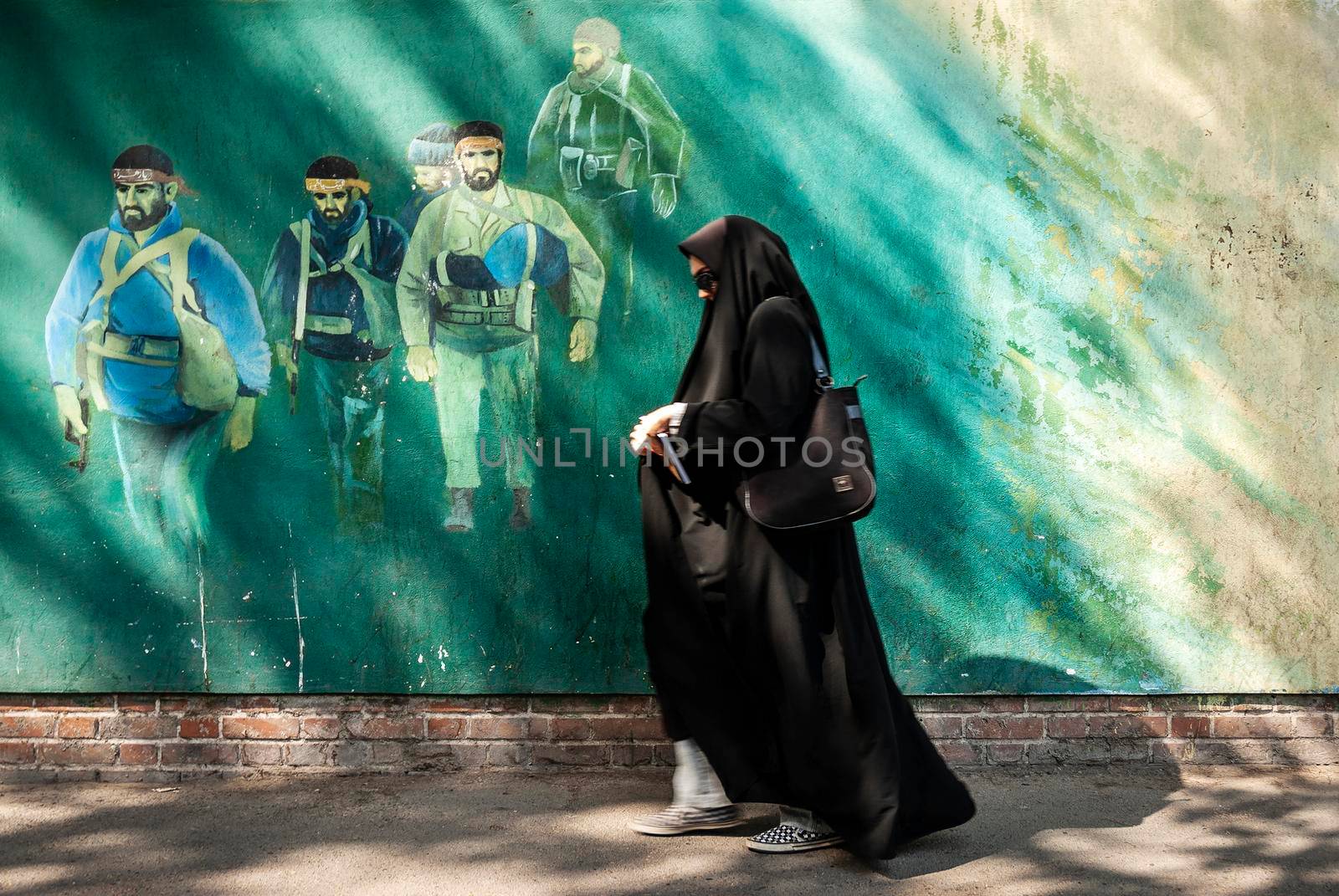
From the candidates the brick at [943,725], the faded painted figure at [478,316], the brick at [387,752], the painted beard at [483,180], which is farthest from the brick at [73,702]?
the brick at [943,725]

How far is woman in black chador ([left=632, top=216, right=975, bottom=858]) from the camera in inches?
140

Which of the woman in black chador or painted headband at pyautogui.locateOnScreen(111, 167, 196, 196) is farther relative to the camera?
painted headband at pyautogui.locateOnScreen(111, 167, 196, 196)

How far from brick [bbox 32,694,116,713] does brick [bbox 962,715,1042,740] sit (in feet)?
10.3

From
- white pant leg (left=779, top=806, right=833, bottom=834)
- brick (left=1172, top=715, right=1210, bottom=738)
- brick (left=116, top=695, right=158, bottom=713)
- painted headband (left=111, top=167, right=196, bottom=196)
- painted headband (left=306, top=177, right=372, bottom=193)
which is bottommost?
white pant leg (left=779, top=806, right=833, bottom=834)

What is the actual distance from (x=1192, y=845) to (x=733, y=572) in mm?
1649

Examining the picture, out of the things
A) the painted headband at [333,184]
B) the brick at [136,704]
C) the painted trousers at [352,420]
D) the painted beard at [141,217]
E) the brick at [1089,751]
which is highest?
the painted headband at [333,184]

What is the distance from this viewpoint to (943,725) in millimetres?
4488

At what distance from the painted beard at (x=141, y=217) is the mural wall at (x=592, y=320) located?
14 mm

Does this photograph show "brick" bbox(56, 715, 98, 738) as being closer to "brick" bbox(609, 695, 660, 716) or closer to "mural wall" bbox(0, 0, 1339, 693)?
"mural wall" bbox(0, 0, 1339, 693)

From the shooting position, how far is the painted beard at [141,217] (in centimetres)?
441

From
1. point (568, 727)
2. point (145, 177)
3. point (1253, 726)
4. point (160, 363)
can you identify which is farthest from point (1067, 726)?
point (145, 177)

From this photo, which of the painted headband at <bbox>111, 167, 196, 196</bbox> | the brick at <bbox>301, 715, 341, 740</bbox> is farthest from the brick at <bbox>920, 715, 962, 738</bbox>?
the painted headband at <bbox>111, 167, 196, 196</bbox>

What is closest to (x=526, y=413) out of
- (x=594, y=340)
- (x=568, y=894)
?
(x=594, y=340)

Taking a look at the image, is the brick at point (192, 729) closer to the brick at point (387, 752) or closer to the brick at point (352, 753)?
the brick at point (352, 753)
